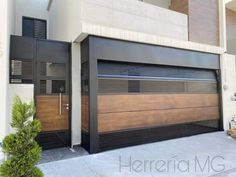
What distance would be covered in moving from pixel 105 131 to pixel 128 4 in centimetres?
355

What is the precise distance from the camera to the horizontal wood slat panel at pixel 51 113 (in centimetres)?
495

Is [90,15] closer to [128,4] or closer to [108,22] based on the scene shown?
[108,22]

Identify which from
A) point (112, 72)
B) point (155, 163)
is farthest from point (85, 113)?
point (155, 163)

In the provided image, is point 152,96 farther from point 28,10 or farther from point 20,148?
point 28,10

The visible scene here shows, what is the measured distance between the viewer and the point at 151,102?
18.7ft

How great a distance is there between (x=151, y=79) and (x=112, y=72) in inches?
52.7

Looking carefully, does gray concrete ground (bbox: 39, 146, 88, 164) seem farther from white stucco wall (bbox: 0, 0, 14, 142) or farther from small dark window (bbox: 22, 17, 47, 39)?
small dark window (bbox: 22, 17, 47, 39)

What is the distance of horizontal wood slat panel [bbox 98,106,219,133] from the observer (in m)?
4.92

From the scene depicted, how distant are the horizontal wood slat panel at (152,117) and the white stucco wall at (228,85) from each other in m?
0.49

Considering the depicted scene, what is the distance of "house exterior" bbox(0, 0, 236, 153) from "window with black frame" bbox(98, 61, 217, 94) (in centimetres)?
3

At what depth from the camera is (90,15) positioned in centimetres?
477

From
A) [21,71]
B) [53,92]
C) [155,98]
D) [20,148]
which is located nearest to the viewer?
[20,148]

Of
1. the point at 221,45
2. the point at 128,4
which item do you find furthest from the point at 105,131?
the point at 221,45

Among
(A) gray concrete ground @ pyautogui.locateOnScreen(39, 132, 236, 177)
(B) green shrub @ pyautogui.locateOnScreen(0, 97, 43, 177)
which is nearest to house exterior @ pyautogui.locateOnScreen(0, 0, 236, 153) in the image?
(A) gray concrete ground @ pyautogui.locateOnScreen(39, 132, 236, 177)
